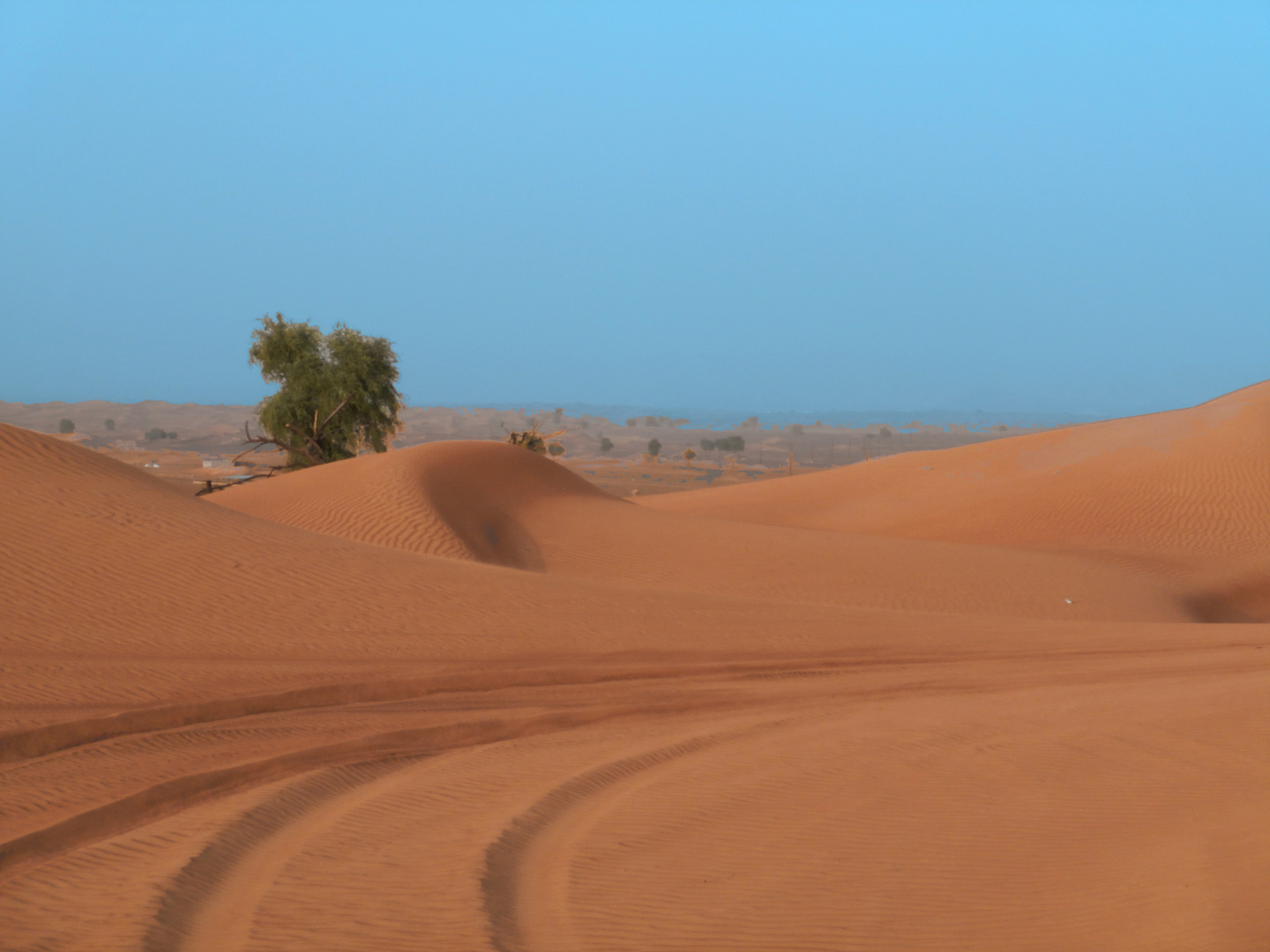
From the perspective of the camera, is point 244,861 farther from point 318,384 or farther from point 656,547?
point 318,384

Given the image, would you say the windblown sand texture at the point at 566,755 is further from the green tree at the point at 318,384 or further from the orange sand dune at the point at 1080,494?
the green tree at the point at 318,384

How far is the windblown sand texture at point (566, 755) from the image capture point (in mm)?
5172

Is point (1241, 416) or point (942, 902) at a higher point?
point (1241, 416)

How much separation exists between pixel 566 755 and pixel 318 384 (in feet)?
108

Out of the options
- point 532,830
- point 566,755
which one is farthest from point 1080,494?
point 532,830

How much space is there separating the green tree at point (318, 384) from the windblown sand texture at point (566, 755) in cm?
2212

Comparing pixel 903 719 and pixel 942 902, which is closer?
pixel 942 902

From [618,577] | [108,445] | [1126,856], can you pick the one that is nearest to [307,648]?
[1126,856]

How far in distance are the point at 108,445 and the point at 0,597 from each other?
74274 millimetres

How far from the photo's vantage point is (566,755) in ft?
25.7

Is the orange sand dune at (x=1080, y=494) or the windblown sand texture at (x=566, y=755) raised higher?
the orange sand dune at (x=1080, y=494)

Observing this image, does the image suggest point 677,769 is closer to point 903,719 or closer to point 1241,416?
point 903,719

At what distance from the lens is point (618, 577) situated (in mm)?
19672

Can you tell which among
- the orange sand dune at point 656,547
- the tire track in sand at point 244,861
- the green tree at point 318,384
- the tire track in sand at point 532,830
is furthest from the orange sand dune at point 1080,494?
the tire track in sand at point 244,861
